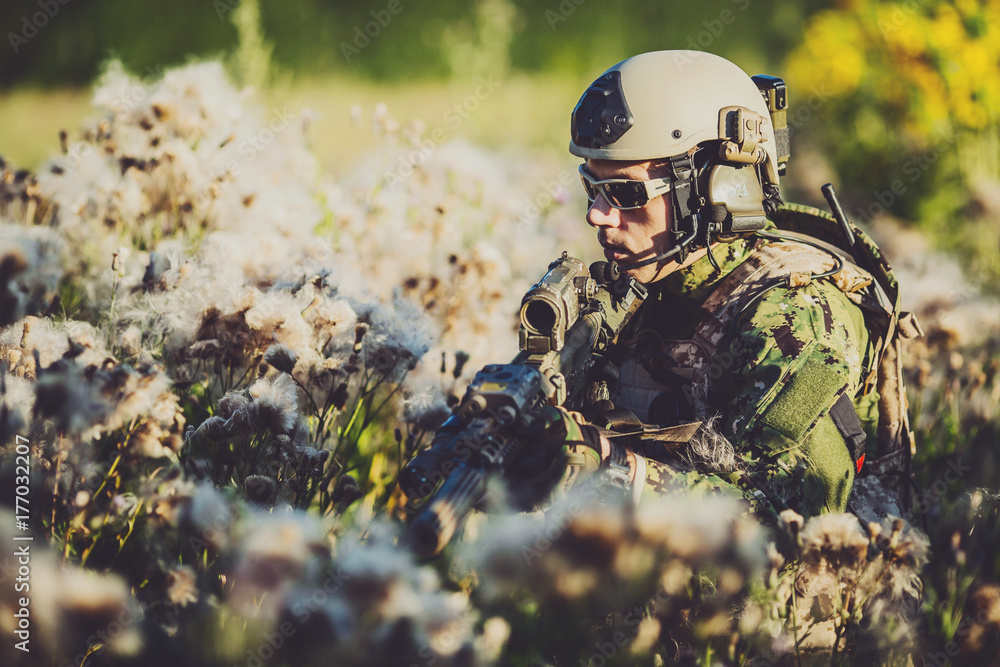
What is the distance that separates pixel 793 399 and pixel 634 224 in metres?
0.77

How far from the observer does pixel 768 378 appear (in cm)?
221

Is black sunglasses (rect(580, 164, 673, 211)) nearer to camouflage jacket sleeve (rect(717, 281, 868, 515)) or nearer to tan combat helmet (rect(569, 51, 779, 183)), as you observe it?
tan combat helmet (rect(569, 51, 779, 183))

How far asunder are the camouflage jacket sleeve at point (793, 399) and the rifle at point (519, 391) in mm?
428

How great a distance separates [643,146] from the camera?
8.21 feet

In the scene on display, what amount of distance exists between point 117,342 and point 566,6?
437 inches

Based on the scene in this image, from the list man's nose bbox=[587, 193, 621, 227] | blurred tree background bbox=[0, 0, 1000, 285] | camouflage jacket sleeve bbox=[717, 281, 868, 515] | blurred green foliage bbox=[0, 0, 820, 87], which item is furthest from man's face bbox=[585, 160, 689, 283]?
blurred green foliage bbox=[0, 0, 820, 87]

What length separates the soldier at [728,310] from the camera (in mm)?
2168

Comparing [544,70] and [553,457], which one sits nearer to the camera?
[553,457]

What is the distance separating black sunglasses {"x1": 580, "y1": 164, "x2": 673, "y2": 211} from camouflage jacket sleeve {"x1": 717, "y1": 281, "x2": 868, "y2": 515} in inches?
18.7

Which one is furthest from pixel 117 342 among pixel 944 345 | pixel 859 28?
pixel 859 28

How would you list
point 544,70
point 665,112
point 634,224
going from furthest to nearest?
1. point 544,70
2. point 634,224
3. point 665,112

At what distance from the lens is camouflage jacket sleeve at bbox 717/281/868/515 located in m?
2.15

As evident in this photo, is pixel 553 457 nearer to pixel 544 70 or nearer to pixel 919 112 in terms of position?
pixel 919 112

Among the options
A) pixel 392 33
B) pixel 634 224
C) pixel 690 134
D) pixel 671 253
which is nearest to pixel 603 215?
pixel 634 224
